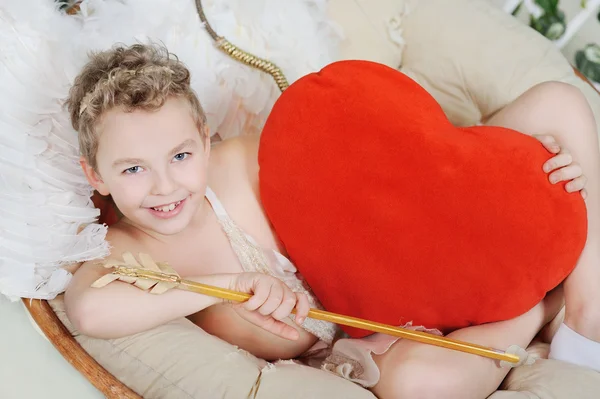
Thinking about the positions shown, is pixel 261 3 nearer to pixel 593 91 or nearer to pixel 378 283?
pixel 378 283

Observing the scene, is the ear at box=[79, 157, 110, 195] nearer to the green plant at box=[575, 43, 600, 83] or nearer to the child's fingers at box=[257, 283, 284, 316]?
the child's fingers at box=[257, 283, 284, 316]

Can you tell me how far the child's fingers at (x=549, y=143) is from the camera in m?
0.94

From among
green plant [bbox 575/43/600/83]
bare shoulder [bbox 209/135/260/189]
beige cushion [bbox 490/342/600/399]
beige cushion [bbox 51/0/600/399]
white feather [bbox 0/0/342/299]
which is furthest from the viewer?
green plant [bbox 575/43/600/83]

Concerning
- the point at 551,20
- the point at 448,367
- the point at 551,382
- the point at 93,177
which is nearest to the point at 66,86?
the point at 93,177

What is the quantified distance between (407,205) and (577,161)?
11.2 inches

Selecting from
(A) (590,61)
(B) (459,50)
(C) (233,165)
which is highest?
(A) (590,61)

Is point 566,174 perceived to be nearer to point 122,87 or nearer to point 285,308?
point 285,308

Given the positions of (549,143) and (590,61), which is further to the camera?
(590,61)

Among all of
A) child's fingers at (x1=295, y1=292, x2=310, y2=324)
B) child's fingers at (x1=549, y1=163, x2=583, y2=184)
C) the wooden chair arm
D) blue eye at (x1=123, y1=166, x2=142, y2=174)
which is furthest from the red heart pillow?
the wooden chair arm

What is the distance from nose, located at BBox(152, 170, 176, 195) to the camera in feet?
2.91

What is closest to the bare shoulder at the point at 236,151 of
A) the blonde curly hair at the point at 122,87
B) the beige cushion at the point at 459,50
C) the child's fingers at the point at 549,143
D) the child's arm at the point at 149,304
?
the blonde curly hair at the point at 122,87

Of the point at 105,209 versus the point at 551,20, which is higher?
the point at 551,20

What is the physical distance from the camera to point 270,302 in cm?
87

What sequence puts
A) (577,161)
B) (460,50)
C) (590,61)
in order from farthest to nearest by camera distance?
(590,61) → (460,50) → (577,161)
